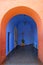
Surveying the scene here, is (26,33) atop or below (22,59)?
atop

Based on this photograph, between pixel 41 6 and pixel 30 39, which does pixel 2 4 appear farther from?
pixel 30 39

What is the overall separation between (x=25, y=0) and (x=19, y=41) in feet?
57.1

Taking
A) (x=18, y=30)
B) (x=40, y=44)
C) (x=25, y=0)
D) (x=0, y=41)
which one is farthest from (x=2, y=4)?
(x=18, y=30)

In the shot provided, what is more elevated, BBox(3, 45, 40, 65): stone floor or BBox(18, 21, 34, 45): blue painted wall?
BBox(18, 21, 34, 45): blue painted wall

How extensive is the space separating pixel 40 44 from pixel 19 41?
55.1 feet

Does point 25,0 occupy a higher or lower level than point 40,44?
higher

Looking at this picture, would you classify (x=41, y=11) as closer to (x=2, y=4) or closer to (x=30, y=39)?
(x=2, y=4)

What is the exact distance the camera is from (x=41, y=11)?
30.8 ft

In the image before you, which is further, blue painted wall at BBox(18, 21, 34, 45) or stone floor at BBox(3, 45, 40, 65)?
blue painted wall at BBox(18, 21, 34, 45)

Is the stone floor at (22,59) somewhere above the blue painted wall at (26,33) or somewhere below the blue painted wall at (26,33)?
below

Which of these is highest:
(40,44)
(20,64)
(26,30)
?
(26,30)

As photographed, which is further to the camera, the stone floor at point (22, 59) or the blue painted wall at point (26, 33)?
the blue painted wall at point (26, 33)

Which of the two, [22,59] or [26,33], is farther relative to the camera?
[26,33]

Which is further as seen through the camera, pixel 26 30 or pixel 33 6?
pixel 26 30
